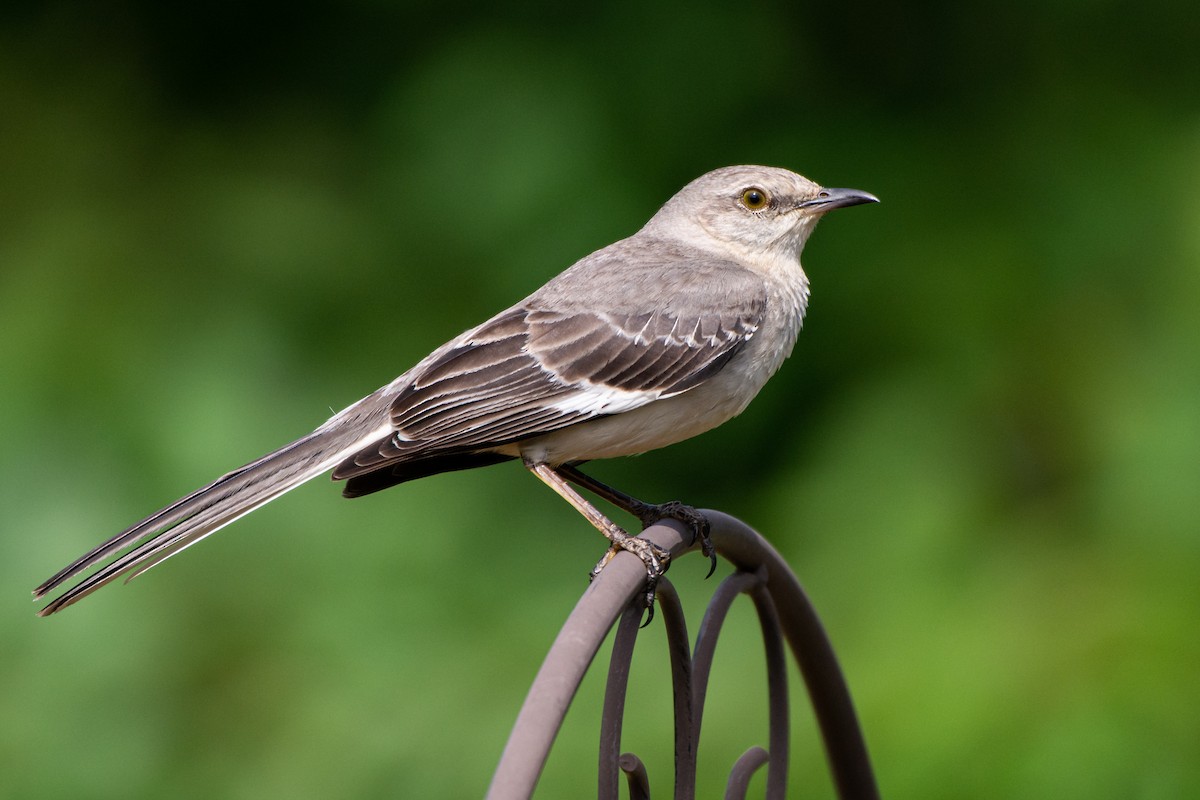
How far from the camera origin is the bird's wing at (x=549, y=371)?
251 cm

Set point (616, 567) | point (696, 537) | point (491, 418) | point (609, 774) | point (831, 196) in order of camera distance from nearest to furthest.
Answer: point (609, 774) → point (616, 567) → point (696, 537) → point (491, 418) → point (831, 196)

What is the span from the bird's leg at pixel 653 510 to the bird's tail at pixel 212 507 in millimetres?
505

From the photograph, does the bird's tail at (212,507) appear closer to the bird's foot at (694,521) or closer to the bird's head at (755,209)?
the bird's foot at (694,521)

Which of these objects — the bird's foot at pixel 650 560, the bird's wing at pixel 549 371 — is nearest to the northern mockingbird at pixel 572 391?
the bird's wing at pixel 549 371

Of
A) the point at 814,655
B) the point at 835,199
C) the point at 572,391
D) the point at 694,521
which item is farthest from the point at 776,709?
the point at 835,199

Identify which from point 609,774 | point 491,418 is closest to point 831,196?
point 491,418

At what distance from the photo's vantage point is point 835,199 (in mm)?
3117

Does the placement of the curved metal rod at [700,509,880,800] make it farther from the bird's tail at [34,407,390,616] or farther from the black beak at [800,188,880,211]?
the black beak at [800,188,880,211]

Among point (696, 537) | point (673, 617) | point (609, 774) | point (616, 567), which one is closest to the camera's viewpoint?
point (609, 774)

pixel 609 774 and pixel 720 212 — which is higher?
pixel 720 212

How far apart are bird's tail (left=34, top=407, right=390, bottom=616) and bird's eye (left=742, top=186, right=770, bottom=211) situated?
1.13 meters

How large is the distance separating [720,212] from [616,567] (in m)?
1.59

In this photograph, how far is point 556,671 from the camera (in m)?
1.51

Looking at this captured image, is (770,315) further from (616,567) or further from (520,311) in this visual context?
(616,567)
